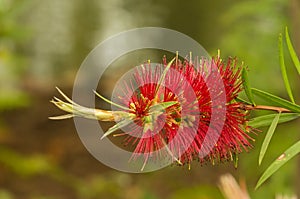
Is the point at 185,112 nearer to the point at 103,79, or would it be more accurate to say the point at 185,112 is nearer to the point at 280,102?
the point at 280,102

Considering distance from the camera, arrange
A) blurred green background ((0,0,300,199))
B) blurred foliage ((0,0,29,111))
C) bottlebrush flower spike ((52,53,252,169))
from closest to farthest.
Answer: bottlebrush flower spike ((52,53,252,169)) < blurred green background ((0,0,300,199)) < blurred foliage ((0,0,29,111))

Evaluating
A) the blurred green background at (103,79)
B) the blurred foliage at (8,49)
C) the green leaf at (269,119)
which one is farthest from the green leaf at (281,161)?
the blurred foliage at (8,49)

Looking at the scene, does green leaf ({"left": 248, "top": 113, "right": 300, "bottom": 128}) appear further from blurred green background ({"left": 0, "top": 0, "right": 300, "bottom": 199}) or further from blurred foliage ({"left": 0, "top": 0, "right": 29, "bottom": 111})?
blurred foliage ({"left": 0, "top": 0, "right": 29, "bottom": 111})

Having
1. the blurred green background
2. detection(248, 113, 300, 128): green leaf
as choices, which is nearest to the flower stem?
detection(248, 113, 300, 128): green leaf

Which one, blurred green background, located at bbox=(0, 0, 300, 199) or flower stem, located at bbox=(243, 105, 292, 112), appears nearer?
flower stem, located at bbox=(243, 105, 292, 112)

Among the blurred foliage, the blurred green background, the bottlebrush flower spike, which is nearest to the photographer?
the bottlebrush flower spike

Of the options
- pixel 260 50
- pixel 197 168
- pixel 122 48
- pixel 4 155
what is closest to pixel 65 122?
pixel 122 48

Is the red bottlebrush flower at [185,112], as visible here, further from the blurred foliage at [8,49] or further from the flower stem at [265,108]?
the blurred foliage at [8,49]
